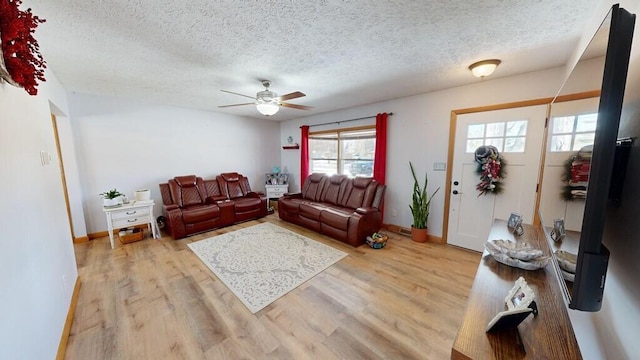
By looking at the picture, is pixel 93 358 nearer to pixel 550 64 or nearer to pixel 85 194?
pixel 85 194

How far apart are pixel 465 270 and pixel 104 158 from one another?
19.1 feet

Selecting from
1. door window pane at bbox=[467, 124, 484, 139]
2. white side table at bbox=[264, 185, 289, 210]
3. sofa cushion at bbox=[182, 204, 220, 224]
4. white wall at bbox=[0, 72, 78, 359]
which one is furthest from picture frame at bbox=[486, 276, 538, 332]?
white side table at bbox=[264, 185, 289, 210]

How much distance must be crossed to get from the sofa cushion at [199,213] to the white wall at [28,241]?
1666 millimetres

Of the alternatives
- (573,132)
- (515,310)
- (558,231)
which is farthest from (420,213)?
(515,310)

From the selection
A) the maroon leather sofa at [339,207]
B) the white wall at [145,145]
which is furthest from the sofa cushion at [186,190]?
the maroon leather sofa at [339,207]

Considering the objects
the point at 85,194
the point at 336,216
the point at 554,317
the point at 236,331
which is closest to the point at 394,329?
the point at 554,317

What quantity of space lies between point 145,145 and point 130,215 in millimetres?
1424

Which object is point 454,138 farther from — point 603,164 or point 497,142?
point 603,164

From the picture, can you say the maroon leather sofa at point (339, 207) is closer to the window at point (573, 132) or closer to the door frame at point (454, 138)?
the door frame at point (454, 138)

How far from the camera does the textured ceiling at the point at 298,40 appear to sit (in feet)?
4.89

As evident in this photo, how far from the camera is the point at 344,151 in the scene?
478 centimetres

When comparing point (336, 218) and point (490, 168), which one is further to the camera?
point (336, 218)

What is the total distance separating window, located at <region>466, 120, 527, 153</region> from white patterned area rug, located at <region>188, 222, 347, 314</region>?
2.49 meters

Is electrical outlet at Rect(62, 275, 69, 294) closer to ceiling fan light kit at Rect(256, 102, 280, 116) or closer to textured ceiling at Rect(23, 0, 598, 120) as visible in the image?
textured ceiling at Rect(23, 0, 598, 120)
